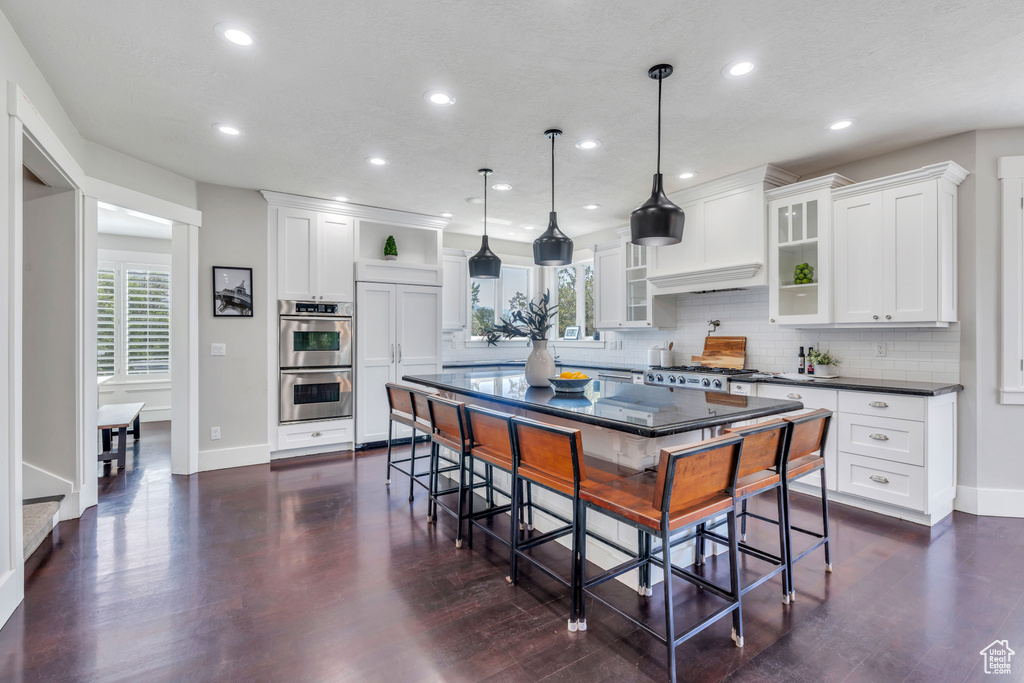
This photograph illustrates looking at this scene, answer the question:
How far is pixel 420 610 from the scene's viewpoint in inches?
88.3

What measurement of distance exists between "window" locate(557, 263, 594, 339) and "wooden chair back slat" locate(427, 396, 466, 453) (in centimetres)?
398

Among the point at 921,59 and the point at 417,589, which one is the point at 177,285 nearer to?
the point at 417,589

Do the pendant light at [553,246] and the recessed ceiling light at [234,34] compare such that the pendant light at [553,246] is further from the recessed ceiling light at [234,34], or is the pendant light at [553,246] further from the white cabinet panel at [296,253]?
the white cabinet panel at [296,253]

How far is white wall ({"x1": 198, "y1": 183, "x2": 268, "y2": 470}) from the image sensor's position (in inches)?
182

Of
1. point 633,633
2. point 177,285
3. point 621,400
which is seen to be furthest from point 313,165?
point 633,633

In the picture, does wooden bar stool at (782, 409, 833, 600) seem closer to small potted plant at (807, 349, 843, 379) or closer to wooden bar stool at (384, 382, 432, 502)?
small potted plant at (807, 349, 843, 379)

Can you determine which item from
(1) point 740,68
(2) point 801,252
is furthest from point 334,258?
(2) point 801,252

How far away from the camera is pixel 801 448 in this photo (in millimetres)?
2418

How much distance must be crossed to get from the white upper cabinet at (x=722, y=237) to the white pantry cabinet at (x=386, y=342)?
2.64 m

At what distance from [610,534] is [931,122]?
343 cm

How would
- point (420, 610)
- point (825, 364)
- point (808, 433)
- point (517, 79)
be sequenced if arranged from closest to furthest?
point (420, 610) < point (808, 433) < point (517, 79) < point (825, 364)

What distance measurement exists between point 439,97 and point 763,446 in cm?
256

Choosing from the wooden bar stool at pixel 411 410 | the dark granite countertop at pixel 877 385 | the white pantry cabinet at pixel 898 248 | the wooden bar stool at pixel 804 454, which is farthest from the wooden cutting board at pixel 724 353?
the wooden bar stool at pixel 411 410

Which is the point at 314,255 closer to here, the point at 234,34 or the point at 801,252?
the point at 234,34
